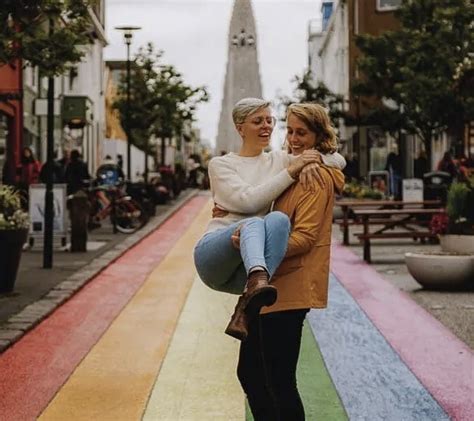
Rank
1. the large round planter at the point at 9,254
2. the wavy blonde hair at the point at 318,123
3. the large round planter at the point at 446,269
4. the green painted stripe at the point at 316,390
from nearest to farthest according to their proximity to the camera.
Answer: the wavy blonde hair at the point at 318,123 → the green painted stripe at the point at 316,390 → the large round planter at the point at 9,254 → the large round planter at the point at 446,269

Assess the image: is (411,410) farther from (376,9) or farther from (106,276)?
Result: (376,9)

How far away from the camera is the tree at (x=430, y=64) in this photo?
3178 cm

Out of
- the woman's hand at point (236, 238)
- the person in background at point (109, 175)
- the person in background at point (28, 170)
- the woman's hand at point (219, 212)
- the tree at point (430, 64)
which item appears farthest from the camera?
the tree at point (430, 64)

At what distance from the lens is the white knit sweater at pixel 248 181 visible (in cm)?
457

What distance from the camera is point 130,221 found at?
25.4 m

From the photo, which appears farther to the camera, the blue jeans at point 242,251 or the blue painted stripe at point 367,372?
the blue painted stripe at point 367,372

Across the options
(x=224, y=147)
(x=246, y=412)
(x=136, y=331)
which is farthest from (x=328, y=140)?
(x=224, y=147)

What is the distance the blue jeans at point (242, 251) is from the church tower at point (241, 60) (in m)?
36.3

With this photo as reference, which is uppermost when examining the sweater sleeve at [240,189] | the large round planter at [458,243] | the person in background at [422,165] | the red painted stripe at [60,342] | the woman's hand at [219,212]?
the person in background at [422,165]

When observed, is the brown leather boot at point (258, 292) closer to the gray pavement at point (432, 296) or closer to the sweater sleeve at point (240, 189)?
the sweater sleeve at point (240, 189)

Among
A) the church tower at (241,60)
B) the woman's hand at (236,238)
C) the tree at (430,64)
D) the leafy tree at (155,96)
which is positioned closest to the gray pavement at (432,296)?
the woman's hand at (236,238)

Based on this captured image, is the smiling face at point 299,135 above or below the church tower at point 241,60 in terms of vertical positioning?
below

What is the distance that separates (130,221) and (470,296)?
1366 centimetres

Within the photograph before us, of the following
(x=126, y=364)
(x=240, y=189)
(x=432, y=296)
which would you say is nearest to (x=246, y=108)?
(x=240, y=189)
